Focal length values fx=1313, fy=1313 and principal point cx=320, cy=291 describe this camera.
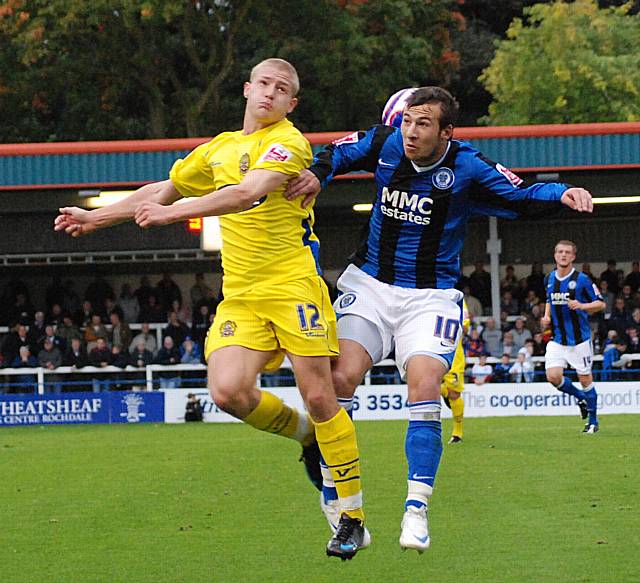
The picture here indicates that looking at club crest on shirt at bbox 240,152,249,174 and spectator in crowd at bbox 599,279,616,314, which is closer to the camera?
club crest on shirt at bbox 240,152,249,174

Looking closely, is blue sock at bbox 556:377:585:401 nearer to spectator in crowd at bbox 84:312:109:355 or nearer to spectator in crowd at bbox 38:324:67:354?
spectator in crowd at bbox 84:312:109:355

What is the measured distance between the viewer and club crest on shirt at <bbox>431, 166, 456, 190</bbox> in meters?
7.03

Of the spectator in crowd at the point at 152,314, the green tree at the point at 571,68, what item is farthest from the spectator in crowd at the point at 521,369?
the green tree at the point at 571,68

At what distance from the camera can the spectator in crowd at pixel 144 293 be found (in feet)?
83.7

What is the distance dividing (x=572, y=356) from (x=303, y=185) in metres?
9.82

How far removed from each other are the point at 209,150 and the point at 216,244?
14.0 meters

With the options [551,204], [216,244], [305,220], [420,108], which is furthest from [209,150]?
[216,244]

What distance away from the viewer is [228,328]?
7.02 metres

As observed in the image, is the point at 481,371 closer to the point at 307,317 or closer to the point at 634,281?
the point at 634,281

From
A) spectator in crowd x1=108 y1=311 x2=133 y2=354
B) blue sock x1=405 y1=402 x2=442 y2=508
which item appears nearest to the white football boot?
blue sock x1=405 y1=402 x2=442 y2=508

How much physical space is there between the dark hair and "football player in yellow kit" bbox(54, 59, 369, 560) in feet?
2.09

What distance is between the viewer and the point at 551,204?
22.4 ft

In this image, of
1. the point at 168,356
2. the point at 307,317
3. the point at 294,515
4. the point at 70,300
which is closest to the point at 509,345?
the point at 168,356

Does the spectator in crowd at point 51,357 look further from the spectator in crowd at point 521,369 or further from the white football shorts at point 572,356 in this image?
the white football shorts at point 572,356
